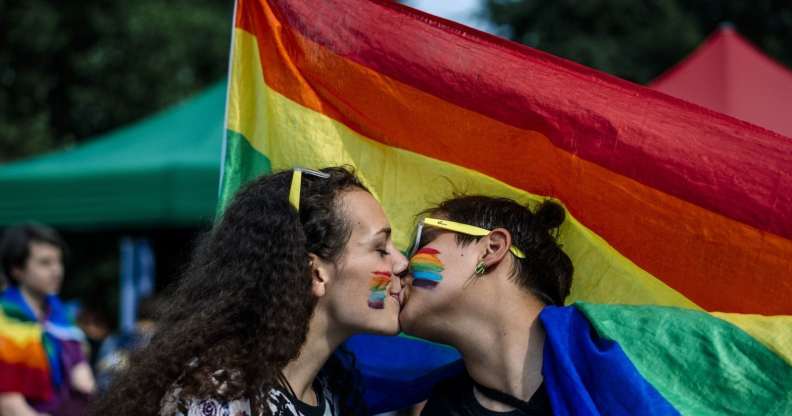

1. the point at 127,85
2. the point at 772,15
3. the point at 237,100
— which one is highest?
the point at 772,15

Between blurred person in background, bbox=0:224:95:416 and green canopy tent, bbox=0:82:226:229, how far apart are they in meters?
3.25

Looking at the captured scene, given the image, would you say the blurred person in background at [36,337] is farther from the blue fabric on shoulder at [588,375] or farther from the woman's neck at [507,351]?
the blue fabric on shoulder at [588,375]

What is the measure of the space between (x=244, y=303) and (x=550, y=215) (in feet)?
3.07

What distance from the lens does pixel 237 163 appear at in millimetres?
3541

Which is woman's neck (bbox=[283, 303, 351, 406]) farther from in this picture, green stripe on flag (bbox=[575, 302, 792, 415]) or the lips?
green stripe on flag (bbox=[575, 302, 792, 415])

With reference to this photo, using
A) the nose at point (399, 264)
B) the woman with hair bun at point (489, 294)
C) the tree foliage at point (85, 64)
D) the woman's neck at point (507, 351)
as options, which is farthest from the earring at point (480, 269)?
the tree foliage at point (85, 64)

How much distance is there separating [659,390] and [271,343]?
1.02 meters

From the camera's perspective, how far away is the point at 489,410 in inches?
117

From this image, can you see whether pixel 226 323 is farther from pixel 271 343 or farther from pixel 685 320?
pixel 685 320

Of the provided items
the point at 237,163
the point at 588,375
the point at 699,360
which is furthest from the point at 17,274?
the point at 699,360

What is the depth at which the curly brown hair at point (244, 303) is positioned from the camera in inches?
107

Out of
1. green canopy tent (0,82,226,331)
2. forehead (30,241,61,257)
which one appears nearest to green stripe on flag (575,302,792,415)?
forehead (30,241,61,257)

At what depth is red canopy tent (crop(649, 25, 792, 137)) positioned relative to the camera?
292 inches

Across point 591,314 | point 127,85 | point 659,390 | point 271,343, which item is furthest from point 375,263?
point 127,85
